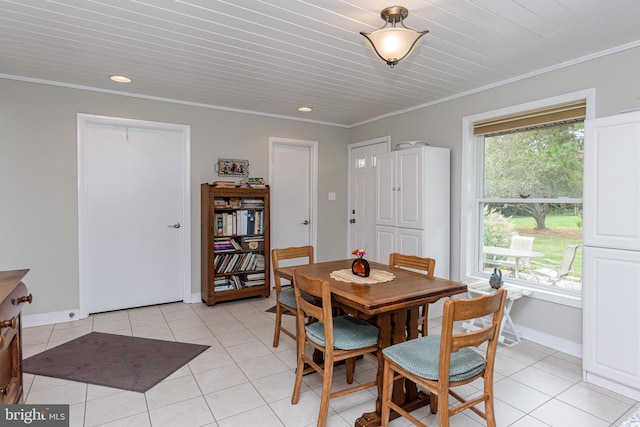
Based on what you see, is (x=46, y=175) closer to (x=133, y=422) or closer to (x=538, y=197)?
(x=133, y=422)

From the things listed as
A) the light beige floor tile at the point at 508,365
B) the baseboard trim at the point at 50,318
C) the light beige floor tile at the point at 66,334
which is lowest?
the light beige floor tile at the point at 508,365

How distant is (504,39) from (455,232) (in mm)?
1958

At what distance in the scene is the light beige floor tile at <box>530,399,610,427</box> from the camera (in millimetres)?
1999

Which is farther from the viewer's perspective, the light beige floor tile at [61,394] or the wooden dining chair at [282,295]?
the wooden dining chair at [282,295]

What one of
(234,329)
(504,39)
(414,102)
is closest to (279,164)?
(414,102)

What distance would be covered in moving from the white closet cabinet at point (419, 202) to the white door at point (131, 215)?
95.0 inches

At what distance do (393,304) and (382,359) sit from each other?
0.37 meters

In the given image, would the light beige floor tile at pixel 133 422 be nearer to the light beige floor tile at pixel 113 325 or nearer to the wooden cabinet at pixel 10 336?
the wooden cabinet at pixel 10 336

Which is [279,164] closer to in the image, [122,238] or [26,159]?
[122,238]

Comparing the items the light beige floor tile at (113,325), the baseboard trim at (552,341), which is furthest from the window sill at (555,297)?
the light beige floor tile at (113,325)

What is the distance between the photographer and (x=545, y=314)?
310 cm

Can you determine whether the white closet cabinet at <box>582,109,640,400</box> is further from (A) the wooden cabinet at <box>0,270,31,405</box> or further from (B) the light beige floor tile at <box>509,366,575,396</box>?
(A) the wooden cabinet at <box>0,270,31,405</box>

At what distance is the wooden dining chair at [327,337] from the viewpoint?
1891mm

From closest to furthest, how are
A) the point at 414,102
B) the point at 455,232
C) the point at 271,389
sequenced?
the point at 271,389 < the point at 455,232 < the point at 414,102
